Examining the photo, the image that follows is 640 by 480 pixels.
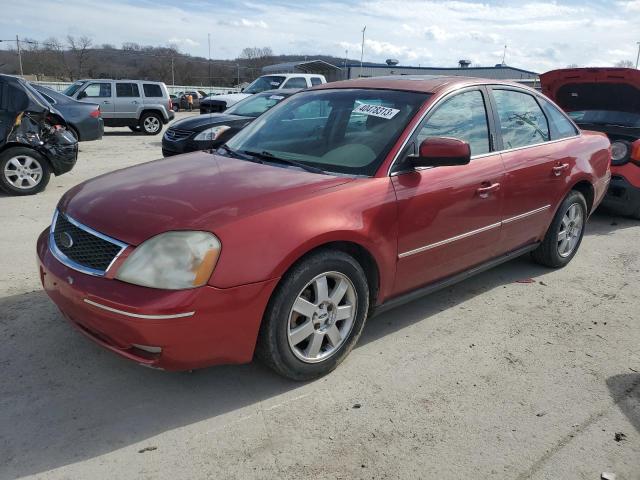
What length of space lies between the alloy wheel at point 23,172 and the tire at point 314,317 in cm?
597

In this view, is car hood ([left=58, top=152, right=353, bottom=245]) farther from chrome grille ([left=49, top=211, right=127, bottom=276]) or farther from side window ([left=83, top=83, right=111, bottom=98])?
side window ([left=83, top=83, right=111, bottom=98])

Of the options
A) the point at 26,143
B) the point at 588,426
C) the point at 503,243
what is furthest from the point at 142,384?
the point at 26,143

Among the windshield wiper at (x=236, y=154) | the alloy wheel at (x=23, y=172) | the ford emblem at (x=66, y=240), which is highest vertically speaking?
the windshield wiper at (x=236, y=154)

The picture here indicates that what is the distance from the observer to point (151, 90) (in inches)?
688

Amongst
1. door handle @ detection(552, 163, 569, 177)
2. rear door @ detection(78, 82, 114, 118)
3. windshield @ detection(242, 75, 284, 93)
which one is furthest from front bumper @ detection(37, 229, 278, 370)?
rear door @ detection(78, 82, 114, 118)

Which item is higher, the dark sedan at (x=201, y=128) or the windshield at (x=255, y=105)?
the windshield at (x=255, y=105)

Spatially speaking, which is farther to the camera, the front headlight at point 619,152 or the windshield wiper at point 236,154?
the front headlight at point 619,152

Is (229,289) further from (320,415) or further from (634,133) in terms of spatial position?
(634,133)

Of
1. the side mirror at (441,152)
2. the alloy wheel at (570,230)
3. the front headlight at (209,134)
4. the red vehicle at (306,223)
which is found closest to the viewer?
the red vehicle at (306,223)

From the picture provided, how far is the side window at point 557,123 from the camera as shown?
471 centimetres

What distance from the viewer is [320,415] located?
108 inches

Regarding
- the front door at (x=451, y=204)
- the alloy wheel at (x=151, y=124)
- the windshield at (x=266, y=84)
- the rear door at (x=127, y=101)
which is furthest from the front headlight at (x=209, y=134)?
the rear door at (x=127, y=101)

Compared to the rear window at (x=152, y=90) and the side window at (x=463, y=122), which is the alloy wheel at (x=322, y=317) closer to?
the side window at (x=463, y=122)

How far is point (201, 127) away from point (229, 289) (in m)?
6.98
